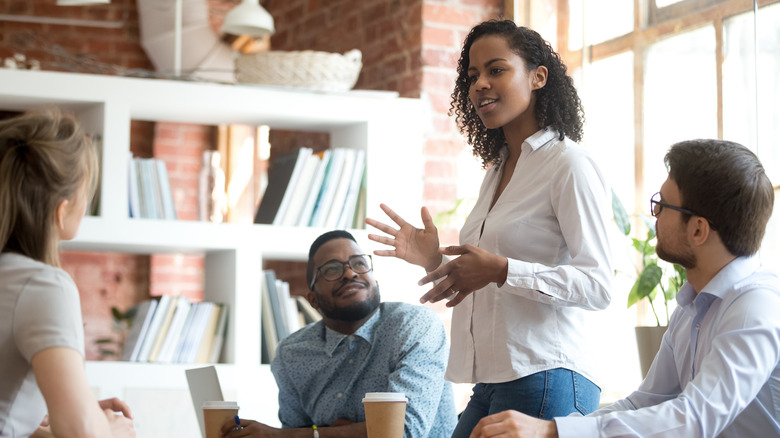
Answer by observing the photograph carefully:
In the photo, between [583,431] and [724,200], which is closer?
[583,431]

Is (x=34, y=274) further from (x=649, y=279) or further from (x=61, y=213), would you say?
(x=649, y=279)

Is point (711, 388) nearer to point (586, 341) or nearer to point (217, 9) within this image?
point (586, 341)

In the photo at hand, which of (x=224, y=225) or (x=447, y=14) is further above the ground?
(x=447, y=14)

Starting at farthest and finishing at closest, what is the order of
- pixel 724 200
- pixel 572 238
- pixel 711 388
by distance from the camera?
pixel 572 238 → pixel 724 200 → pixel 711 388

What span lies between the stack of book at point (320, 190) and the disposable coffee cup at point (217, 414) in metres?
1.59

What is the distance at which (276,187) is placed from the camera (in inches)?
137

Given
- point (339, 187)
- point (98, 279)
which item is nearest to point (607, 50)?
point (339, 187)

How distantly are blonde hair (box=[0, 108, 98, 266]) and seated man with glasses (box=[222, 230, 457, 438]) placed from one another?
915mm

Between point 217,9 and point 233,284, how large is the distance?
110 inches

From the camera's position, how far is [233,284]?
3.30 meters

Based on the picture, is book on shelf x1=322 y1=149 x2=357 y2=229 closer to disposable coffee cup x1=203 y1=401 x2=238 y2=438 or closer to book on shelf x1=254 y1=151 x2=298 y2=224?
book on shelf x1=254 y1=151 x2=298 y2=224

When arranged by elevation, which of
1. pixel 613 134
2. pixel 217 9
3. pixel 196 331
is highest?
pixel 217 9

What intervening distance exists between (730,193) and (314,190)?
2071 millimetres

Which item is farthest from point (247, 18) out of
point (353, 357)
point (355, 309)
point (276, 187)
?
point (353, 357)
